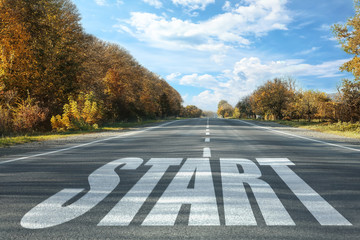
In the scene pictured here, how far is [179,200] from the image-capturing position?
351cm

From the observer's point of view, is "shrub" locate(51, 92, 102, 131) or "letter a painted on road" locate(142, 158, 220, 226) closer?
"letter a painted on road" locate(142, 158, 220, 226)

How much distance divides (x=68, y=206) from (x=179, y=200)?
4.37 ft

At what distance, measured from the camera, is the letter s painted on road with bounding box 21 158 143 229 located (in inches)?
114

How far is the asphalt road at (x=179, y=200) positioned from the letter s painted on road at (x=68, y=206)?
1 centimetres

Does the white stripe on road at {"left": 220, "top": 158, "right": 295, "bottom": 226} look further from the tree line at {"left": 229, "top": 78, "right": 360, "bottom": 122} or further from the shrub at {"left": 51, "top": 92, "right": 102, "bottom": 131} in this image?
the tree line at {"left": 229, "top": 78, "right": 360, "bottom": 122}

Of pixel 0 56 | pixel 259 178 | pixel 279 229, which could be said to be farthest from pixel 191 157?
pixel 0 56

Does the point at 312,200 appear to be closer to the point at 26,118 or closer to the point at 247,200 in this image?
the point at 247,200

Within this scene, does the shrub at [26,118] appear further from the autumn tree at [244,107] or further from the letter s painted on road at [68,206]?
the autumn tree at [244,107]

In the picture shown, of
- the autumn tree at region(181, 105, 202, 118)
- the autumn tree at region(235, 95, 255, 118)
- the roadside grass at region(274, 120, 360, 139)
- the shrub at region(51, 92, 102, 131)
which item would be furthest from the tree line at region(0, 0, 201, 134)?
the autumn tree at region(181, 105, 202, 118)

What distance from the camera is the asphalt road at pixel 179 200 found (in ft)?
8.75

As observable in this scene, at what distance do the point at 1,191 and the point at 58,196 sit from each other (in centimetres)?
96

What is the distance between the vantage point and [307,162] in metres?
6.35

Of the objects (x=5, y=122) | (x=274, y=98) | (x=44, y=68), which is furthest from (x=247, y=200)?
(x=274, y=98)

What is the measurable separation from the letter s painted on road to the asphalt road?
0.01 metres
